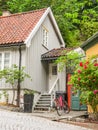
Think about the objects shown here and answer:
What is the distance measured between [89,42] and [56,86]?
5.86 metres

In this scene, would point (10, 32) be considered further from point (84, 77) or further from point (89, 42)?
point (84, 77)

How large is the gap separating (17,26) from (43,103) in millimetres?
6113

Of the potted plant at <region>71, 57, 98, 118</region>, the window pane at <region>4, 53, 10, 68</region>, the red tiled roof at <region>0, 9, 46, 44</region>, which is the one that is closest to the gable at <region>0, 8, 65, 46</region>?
the red tiled roof at <region>0, 9, 46, 44</region>

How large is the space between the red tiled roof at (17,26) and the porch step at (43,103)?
4141mm

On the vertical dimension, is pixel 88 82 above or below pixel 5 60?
below

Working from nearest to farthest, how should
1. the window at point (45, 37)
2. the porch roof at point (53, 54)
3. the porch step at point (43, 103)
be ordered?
1. the porch step at point (43, 103)
2. the porch roof at point (53, 54)
3. the window at point (45, 37)

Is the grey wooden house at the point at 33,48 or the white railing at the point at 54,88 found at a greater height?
the grey wooden house at the point at 33,48

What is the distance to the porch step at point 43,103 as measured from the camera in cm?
2136

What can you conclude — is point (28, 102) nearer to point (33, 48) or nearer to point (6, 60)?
point (6, 60)

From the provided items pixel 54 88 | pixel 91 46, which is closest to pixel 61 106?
pixel 91 46

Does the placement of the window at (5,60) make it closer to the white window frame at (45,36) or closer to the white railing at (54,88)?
the white railing at (54,88)

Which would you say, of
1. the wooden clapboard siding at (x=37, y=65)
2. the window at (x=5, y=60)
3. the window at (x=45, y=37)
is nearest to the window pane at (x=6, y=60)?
the window at (x=5, y=60)

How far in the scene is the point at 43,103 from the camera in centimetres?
2206

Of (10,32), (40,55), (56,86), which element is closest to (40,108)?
(56,86)
